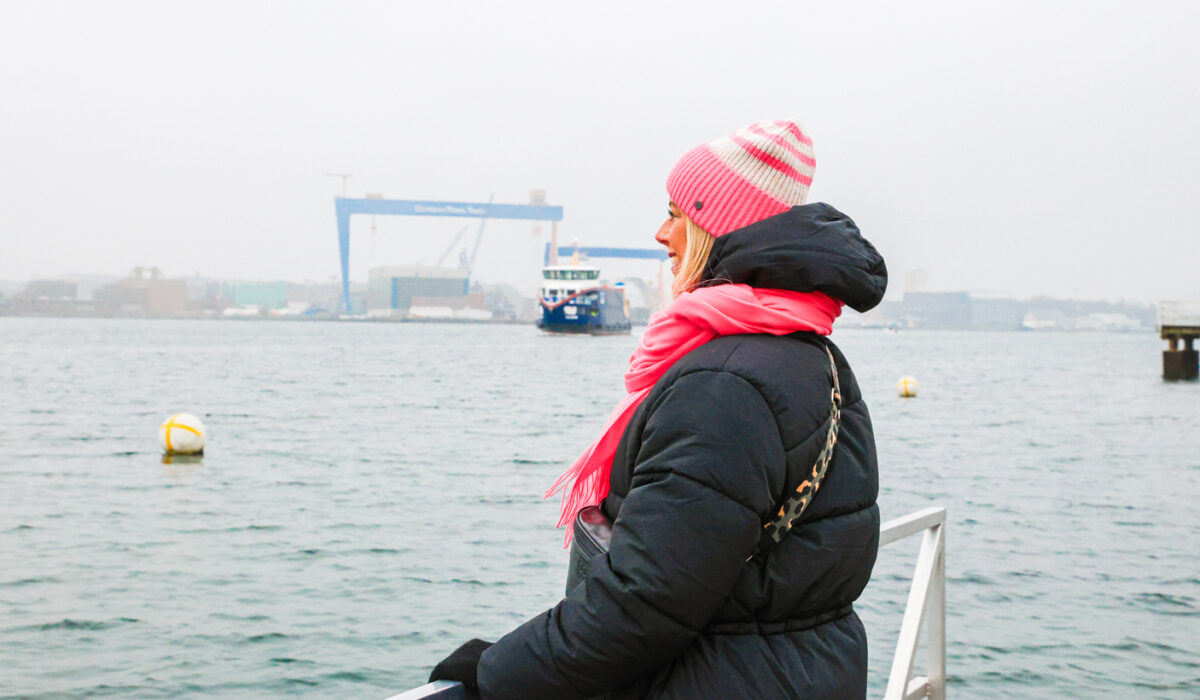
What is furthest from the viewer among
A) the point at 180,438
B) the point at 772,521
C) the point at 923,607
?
the point at 180,438

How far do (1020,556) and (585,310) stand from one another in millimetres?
67581

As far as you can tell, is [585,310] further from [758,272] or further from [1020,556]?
[758,272]

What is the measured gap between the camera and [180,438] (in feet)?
51.8

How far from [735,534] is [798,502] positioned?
139 millimetres

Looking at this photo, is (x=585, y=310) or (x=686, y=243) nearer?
(x=686, y=243)

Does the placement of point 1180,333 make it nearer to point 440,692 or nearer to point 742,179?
point 742,179

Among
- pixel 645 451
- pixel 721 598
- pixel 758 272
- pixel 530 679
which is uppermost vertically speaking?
pixel 758 272

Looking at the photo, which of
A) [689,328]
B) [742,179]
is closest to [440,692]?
[689,328]

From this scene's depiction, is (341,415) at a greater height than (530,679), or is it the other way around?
(530,679)

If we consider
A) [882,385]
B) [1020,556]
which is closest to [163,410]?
[1020,556]

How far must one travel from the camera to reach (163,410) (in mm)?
24266

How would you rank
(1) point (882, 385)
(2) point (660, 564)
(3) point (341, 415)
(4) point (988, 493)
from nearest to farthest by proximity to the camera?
(2) point (660, 564) < (4) point (988, 493) < (3) point (341, 415) < (1) point (882, 385)

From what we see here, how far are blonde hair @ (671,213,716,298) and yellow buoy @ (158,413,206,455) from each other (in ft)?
51.0

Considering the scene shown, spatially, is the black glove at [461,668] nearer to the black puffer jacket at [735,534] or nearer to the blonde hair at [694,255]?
the black puffer jacket at [735,534]
